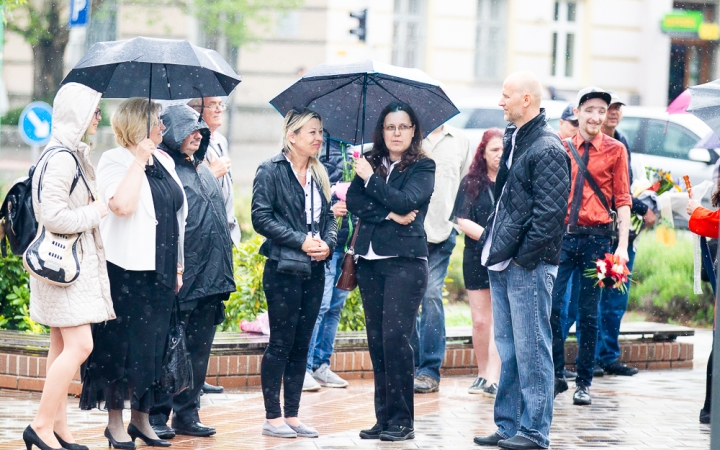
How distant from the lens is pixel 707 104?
6742mm

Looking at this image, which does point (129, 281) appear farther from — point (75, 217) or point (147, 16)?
point (147, 16)

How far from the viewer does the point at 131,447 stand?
6477 mm

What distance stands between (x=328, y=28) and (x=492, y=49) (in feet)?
13.5

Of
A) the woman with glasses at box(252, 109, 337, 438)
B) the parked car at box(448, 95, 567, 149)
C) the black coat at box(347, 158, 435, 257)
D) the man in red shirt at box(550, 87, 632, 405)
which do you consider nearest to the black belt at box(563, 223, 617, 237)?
the man in red shirt at box(550, 87, 632, 405)

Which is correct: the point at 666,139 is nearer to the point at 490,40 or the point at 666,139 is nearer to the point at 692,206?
the point at 490,40

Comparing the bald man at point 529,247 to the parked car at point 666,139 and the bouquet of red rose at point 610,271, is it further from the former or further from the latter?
the parked car at point 666,139

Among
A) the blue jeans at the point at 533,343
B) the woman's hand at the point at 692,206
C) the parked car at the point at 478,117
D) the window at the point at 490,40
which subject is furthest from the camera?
the window at the point at 490,40

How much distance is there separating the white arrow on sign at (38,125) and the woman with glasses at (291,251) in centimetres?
652

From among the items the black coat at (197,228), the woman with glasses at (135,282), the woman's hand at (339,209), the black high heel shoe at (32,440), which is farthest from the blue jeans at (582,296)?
the black high heel shoe at (32,440)

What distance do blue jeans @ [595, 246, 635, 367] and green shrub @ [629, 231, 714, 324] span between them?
Result: 327 cm

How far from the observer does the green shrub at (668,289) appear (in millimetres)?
13180

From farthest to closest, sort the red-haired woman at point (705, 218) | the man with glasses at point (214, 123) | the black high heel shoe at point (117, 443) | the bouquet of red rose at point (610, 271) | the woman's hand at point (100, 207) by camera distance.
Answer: the bouquet of red rose at point (610, 271) < the man with glasses at point (214, 123) < the red-haired woman at point (705, 218) < the black high heel shoe at point (117, 443) < the woman's hand at point (100, 207)

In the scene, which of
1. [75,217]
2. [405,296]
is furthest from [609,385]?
[75,217]

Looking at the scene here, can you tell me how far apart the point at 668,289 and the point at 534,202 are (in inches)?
283
